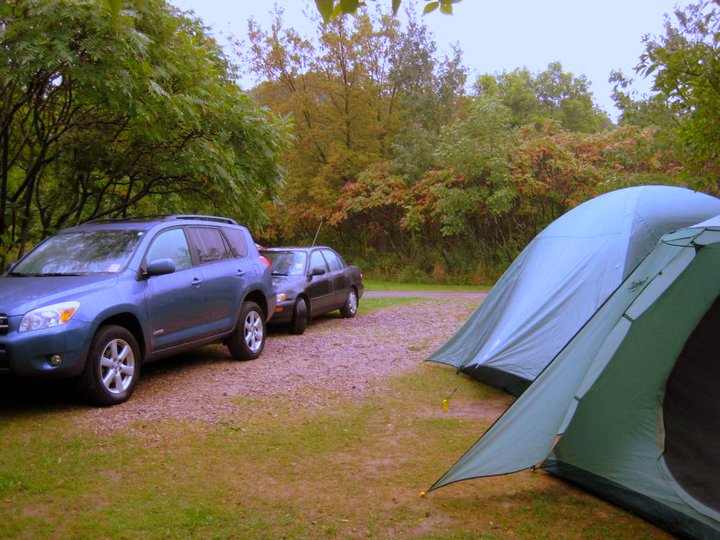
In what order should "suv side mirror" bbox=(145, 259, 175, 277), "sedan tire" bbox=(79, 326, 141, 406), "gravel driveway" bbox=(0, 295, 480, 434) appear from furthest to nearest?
"suv side mirror" bbox=(145, 259, 175, 277) → "gravel driveway" bbox=(0, 295, 480, 434) → "sedan tire" bbox=(79, 326, 141, 406)

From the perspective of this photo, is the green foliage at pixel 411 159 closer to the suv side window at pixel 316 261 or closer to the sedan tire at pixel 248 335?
the suv side window at pixel 316 261

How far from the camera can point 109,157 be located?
33.5ft

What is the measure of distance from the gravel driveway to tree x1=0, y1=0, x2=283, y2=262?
2.87 metres

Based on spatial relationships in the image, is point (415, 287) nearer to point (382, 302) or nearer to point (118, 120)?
point (382, 302)

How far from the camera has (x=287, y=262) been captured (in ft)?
37.9

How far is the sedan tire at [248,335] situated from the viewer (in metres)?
8.18

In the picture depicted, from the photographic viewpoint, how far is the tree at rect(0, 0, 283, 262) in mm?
7938

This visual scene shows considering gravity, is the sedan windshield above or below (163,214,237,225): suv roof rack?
below

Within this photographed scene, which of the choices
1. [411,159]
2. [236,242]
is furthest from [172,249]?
[411,159]

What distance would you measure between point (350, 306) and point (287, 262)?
220 centimetres

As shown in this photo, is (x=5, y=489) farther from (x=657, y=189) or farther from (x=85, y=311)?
(x=657, y=189)

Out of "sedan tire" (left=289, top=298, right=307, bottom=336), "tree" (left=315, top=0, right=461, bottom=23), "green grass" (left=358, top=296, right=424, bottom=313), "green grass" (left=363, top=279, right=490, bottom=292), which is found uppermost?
"tree" (left=315, top=0, right=461, bottom=23)

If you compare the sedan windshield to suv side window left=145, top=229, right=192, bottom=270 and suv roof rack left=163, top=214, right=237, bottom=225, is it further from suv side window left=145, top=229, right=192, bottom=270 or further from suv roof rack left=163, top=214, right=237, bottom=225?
suv side window left=145, top=229, right=192, bottom=270

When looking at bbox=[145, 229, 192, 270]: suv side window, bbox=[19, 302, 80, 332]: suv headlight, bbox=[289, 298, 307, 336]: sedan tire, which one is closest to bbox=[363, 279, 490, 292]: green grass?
bbox=[289, 298, 307, 336]: sedan tire
